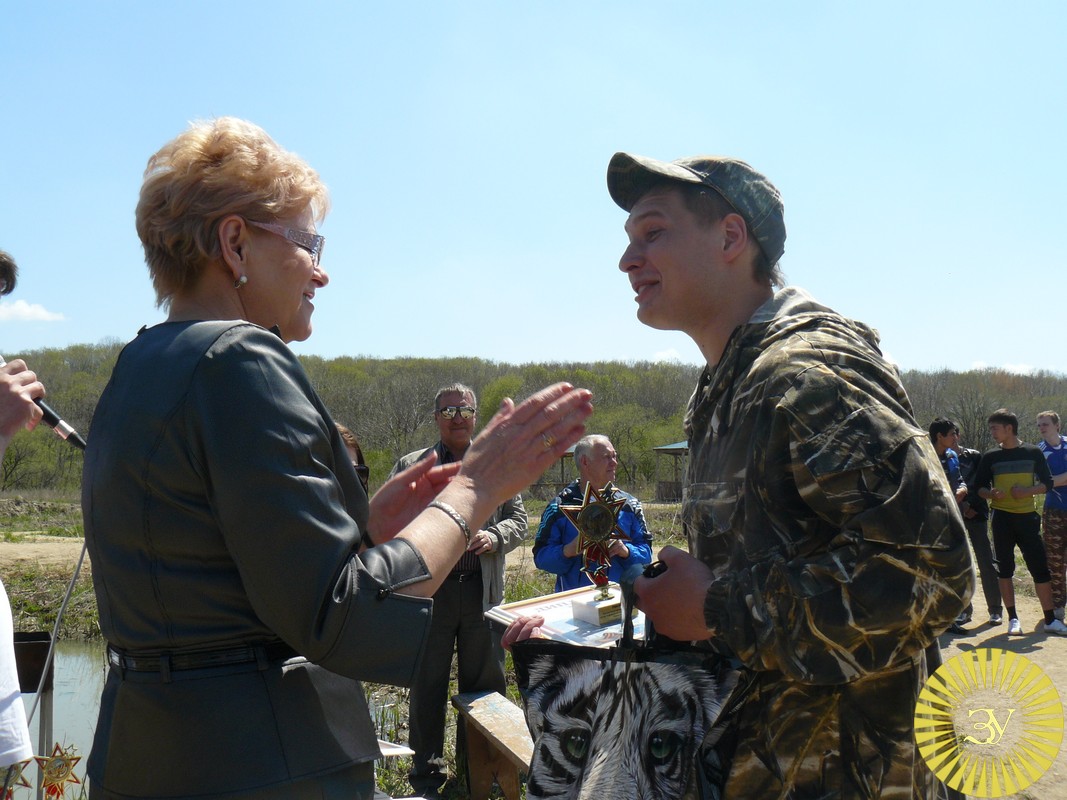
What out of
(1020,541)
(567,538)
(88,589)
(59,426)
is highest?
(59,426)

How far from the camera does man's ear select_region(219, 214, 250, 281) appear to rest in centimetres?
178

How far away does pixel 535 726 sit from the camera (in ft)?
7.17

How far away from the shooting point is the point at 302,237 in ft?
6.19

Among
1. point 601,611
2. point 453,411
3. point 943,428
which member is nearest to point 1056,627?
point 943,428

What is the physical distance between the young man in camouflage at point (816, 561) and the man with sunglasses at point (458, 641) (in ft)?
12.6

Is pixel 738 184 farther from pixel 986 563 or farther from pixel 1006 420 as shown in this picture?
pixel 986 563

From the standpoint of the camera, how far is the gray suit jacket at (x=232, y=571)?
1.46 meters

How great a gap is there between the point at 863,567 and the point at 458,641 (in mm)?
4723

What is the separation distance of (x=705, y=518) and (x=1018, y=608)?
1145cm

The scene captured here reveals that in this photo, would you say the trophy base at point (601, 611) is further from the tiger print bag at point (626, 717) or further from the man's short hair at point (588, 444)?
the man's short hair at point (588, 444)

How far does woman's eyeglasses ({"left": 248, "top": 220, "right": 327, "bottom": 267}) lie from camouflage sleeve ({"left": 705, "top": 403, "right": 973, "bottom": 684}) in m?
1.16

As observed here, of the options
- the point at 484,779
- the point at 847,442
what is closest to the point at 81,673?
the point at 484,779

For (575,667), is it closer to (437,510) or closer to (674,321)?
(437,510)

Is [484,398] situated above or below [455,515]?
below
